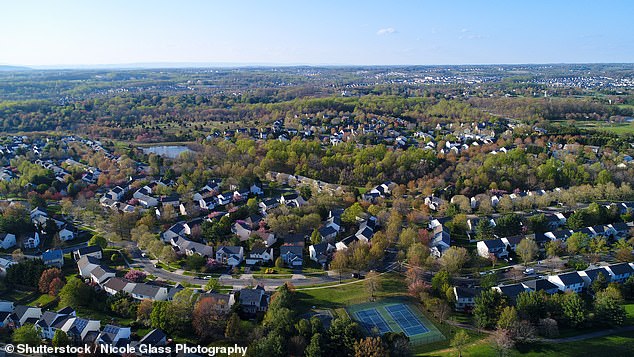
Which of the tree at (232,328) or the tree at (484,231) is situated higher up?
the tree at (484,231)

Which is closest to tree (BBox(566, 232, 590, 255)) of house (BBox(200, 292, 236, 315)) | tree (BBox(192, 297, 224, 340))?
house (BBox(200, 292, 236, 315))

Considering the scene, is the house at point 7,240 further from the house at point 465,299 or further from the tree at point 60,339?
the house at point 465,299

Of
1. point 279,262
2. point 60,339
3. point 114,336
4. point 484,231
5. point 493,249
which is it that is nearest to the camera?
point 60,339

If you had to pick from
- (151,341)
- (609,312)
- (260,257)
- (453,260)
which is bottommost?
(260,257)

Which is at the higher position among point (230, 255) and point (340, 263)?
point (340, 263)

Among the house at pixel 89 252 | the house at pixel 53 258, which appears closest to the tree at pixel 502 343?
the house at pixel 89 252

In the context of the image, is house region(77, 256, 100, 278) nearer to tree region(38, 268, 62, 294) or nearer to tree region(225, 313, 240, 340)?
tree region(38, 268, 62, 294)

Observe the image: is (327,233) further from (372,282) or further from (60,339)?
(60,339)

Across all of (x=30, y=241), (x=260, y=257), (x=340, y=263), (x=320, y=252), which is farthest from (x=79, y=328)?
(x=320, y=252)
